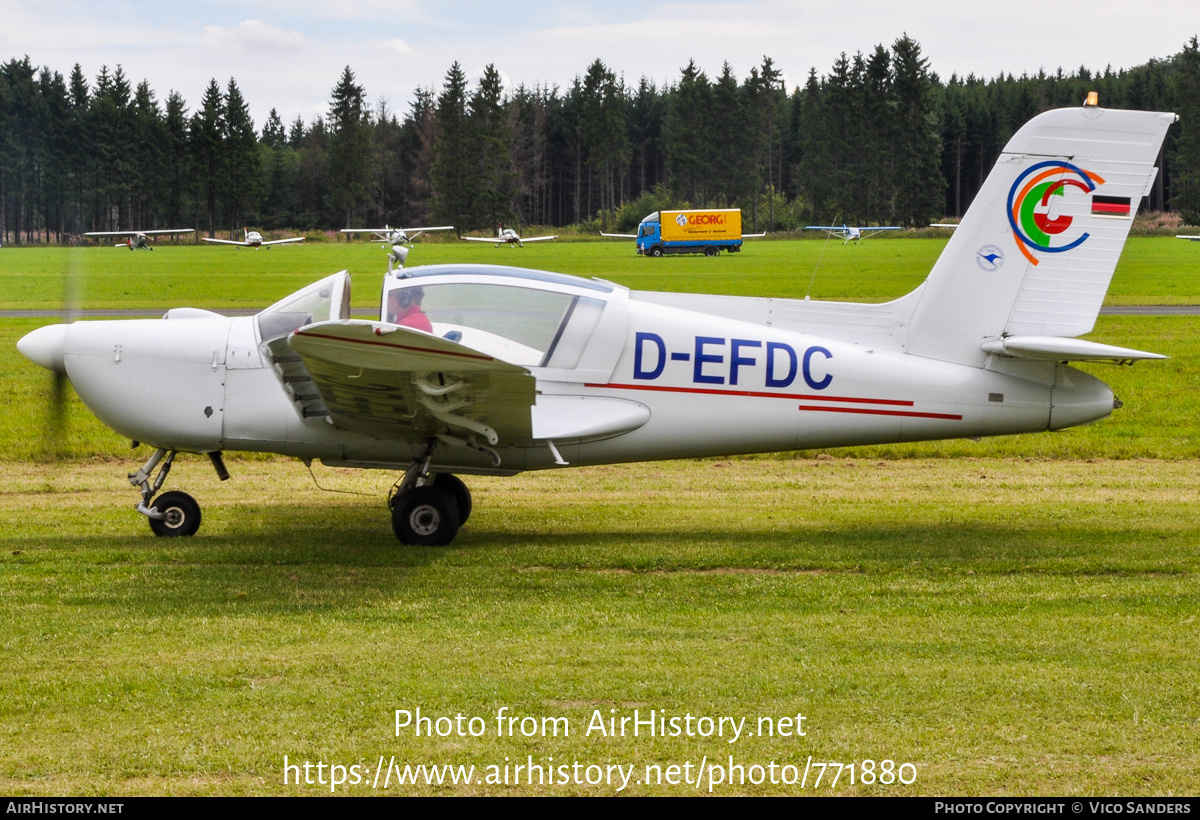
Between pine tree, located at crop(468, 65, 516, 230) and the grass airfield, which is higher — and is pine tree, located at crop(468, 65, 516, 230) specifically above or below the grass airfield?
above

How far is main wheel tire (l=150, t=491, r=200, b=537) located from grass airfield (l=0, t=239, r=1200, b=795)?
0.20 metres

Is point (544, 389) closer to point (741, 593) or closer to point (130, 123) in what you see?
point (741, 593)

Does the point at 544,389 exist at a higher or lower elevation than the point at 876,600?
higher

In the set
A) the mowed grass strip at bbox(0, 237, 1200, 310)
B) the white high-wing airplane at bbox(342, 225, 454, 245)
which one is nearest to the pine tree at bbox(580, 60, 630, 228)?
the mowed grass strip at bbox(0, 237, 1200, 310)

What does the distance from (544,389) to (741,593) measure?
7.53 ft

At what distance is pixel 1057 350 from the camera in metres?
8.30

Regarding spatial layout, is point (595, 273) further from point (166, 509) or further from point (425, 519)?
point (425, 519)

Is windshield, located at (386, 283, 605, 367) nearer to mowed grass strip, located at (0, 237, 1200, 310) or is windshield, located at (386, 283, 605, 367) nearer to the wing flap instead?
the wing flap

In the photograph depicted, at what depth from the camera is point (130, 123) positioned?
87312 mm

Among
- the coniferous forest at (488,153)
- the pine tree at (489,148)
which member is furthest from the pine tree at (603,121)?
the pine tree at (489,148)

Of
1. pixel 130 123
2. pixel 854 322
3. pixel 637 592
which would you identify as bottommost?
pixel 637 592

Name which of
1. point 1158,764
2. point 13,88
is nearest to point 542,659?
point 1158,764

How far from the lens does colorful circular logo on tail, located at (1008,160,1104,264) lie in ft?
28.7

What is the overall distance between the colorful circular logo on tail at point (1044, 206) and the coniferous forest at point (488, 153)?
50230 mm
